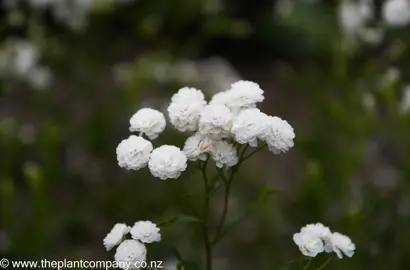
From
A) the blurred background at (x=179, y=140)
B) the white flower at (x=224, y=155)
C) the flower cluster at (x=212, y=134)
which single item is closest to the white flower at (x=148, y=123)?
the flower cluster at (x=212, y=134)

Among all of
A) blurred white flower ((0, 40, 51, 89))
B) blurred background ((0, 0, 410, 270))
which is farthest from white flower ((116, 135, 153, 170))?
blurred white flower ((0, 40, 51, 89))

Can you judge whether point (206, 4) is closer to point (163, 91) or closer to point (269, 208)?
point (163, 91)

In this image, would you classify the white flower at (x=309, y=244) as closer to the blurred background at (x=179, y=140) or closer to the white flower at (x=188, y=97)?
the white flower at (x=188, y=97)

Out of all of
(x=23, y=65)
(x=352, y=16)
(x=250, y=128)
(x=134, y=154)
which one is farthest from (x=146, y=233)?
(x=23, y=65)

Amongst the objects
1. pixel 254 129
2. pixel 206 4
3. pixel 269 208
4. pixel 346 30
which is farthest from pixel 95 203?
pixel 254 129

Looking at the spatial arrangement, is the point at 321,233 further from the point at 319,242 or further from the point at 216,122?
the point at 216,122
